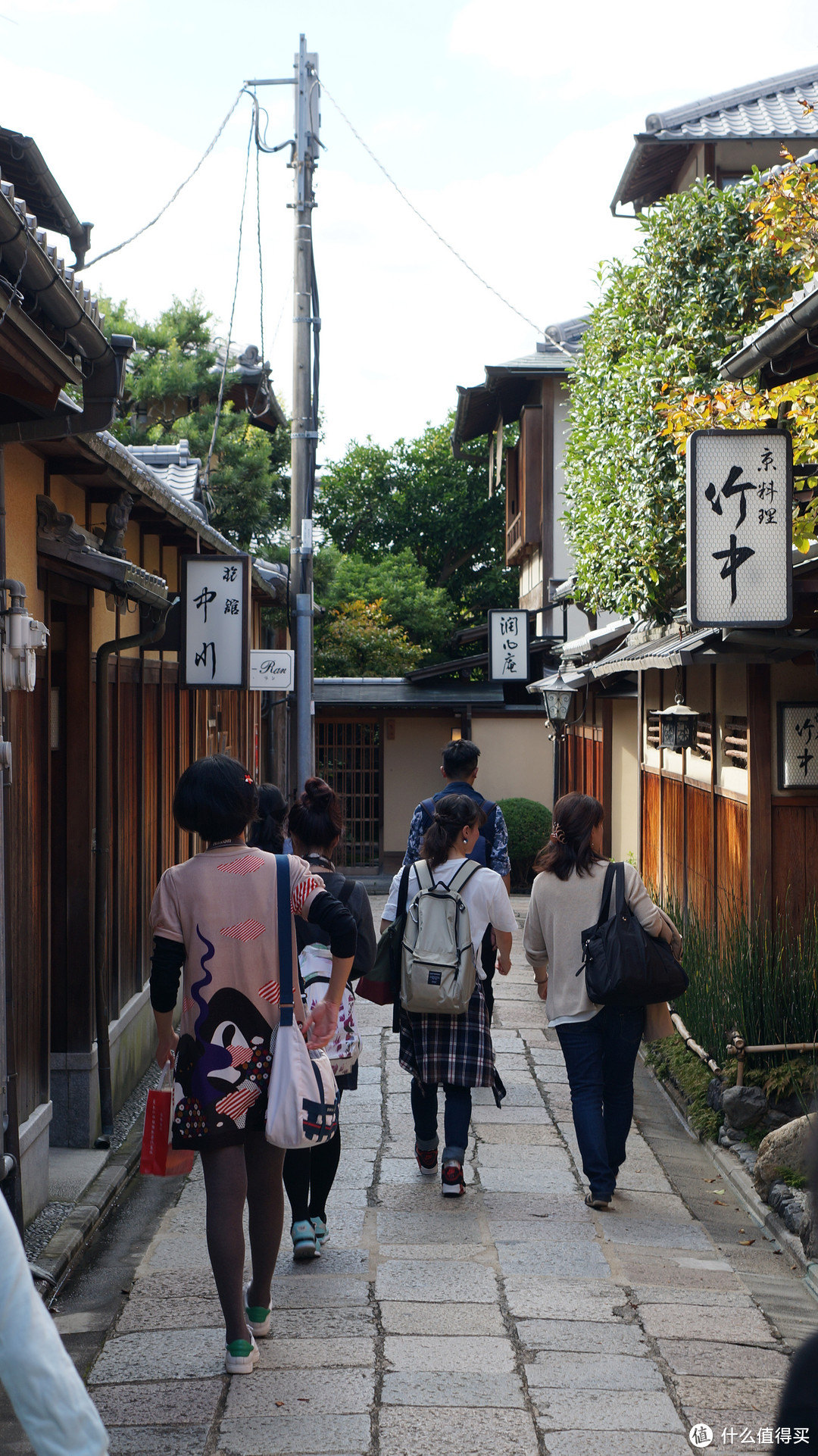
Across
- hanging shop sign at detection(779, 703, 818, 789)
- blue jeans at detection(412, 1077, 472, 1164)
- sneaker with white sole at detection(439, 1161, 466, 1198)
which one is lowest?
sneaker with white sole at detection(439, 1161, 466, 1198)

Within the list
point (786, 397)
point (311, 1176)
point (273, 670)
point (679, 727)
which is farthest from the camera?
point (273, 670)

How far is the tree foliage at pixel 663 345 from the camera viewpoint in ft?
34.7

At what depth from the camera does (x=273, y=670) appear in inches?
651

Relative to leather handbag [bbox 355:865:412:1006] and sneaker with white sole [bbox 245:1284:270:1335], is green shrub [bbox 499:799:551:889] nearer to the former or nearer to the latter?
leather handbag [bbox 355:865:412:1006]

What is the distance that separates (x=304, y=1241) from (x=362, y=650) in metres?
28.3

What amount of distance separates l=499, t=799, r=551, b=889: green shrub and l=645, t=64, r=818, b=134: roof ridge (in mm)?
11062

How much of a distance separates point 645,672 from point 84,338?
9.40 meters

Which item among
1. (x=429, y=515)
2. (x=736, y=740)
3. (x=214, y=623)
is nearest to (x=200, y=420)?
(x=214, y=623)

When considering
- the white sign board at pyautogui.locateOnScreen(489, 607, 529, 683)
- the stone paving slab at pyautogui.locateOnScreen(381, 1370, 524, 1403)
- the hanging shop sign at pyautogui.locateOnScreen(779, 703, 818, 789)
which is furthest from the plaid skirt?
the white sign board at pyautogui.locateOnScreen(489, 607, 529, 683)

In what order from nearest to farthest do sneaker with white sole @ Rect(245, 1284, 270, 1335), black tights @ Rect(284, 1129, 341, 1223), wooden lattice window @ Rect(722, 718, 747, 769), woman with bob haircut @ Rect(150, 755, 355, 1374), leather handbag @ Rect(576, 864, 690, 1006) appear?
woman with bob haircut @ Rect(150, 755, 355, 1374), sneaker with white sole @ Rect(245, 1284, 270, 1335), black tights @ Rect(284, 1129, 341, 1223), leather handbag @ Rect(576, 864, 690, 1006), wooden lattice window @ Rect(722, 718, 747, 769)

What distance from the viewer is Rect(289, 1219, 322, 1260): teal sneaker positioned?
208 inches

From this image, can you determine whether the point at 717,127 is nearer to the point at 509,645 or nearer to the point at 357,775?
the point at 509,645

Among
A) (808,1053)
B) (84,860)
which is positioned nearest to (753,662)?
(808,1053)

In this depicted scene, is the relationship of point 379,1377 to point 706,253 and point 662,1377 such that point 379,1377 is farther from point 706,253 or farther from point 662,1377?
point 706,253
